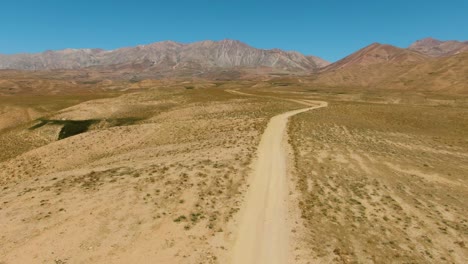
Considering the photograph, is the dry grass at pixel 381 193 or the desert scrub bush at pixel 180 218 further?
the desert scrub bush at pixel 180 218

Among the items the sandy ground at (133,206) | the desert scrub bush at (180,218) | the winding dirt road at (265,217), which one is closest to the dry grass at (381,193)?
the winding dirt road at (265,217)

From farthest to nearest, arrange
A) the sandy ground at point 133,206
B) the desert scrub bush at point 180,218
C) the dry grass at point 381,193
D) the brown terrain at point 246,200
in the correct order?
the desert scrub bush at point 180,218 → the dry grass at point 381,193 → the brown terrain at point 246,200 → the sandy ground at point 133,206

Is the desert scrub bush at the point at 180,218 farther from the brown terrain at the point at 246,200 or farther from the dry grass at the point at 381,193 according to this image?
the dry grass at the point at 381,193

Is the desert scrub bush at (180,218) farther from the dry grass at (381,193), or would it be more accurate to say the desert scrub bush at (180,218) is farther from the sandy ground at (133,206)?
the dry grass at (381,193)

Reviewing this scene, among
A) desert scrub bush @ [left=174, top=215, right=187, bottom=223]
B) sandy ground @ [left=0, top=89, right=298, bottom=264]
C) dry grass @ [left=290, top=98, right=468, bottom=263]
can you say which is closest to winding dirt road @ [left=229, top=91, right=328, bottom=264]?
sandy ground @ [left=0, top=89, right=298, bottom=264]

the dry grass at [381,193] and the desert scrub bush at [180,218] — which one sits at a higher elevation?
the dry grass at [381,193]

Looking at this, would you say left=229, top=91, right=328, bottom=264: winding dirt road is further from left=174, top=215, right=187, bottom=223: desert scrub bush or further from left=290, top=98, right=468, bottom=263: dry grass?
left=174, top=215, right=187, bottom=223: desert scrub bush

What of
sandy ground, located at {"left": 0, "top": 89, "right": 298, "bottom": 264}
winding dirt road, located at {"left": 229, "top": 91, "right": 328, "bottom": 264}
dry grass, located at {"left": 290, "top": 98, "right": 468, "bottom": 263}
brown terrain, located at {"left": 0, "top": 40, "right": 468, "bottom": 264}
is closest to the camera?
sandy ground, located at {"left": 0, "top": 89, "right": 298, "bottom": 264}

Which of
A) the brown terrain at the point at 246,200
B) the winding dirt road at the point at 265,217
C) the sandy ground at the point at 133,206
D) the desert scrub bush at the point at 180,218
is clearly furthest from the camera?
the desert scrub bush at the point at 180,218

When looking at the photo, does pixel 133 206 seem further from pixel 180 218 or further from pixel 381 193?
pixel 381 193
